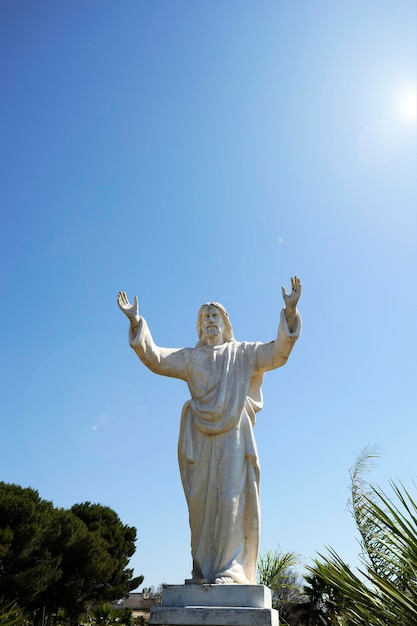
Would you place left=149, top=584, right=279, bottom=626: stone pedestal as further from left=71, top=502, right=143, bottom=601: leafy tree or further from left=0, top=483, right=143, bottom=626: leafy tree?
left=71, top=502, right=143, bottom=601: leafy tree

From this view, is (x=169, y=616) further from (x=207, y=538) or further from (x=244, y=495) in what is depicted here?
(x=244, y=495)

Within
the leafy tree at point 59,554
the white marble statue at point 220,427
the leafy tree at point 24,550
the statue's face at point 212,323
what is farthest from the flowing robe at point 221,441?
the leafy tree at point 24,550

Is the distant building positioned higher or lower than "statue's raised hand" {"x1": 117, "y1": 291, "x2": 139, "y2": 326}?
higher

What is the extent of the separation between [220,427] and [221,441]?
15cm

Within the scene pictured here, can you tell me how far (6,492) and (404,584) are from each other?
2797 centimetres

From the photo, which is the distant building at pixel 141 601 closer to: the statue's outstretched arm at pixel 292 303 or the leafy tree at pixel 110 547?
the leafy tree at pixel 110 547

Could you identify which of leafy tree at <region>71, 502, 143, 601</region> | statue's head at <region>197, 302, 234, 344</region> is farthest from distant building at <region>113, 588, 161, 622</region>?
statue's head at <region>197, 302, 234, 344</region>

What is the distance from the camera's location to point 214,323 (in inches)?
277

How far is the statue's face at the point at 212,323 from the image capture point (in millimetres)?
7008

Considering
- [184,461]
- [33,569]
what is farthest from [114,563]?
[184,461]

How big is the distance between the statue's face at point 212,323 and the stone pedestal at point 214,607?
9.65 ft

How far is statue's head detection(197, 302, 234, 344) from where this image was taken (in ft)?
23.0

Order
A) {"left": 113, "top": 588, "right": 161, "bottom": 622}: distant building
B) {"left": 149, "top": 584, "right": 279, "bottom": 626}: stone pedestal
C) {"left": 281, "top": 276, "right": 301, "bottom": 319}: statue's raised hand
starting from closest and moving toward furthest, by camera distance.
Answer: {"left": 149, "top": 584, "right": 279, "bottom": 626}: stone pedestal, {"left": 281, "top": 276, "right": 301, "bottom": 319}: statue's raised hand, {"left": 113, "top": 588, "right": 161, "bottom": 622}: distant building

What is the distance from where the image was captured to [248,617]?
4.78m
